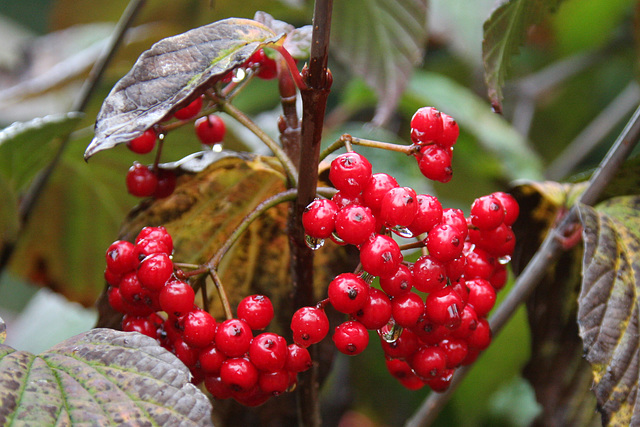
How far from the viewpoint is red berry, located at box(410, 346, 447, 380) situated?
1.69 feet

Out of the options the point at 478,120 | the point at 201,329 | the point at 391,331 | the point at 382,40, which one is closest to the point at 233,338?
the point at 201,329

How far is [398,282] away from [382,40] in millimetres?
494

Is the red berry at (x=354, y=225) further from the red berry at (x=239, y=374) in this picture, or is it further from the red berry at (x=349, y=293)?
the red berry at (x=239, y=374)

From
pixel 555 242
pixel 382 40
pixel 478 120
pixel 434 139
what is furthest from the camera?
pixel 478 120

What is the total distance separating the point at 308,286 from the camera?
558mm

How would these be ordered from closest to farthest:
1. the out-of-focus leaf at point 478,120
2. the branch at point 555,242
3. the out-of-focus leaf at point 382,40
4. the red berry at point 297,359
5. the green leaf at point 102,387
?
the green leaf at point 102,387 → the red berry at point 297,359 → the branch at point 555,242 → the out-of-focus leaf at point 382,40 → the out-of-focus leaf at point 478,120

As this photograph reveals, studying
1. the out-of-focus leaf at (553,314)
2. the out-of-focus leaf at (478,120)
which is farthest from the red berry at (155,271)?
the out-of-focus leaf at (478,120)

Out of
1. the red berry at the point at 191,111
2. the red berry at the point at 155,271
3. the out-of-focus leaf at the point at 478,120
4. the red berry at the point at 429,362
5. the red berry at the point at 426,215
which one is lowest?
the out-of-focus leaf at the point at 478,120

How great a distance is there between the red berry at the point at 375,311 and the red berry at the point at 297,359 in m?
0.06

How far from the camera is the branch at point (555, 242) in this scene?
25.0 inches

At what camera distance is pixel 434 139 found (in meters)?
0.53

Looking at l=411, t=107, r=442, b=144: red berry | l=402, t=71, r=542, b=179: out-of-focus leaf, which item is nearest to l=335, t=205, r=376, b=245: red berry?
l=411, t=107, r=442, b=144: red berry

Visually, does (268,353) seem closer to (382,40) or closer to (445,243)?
(445,243)

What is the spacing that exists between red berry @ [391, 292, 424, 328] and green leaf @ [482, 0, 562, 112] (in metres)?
0.20
